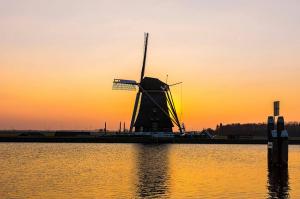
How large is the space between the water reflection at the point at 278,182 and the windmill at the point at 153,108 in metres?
62.7

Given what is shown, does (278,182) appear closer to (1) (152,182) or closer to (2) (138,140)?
(1) (152,182)

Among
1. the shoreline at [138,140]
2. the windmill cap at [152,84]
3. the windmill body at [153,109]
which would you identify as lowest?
the shoreline at [138,140]

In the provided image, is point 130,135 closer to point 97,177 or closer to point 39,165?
point 39,165

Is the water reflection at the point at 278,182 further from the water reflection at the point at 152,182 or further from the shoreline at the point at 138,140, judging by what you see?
the shoreline at the point at 138,140

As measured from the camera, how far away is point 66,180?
130 ft

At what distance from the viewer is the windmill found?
373 ft

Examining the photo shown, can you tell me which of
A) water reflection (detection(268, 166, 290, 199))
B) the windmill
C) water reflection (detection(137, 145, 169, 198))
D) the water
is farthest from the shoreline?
water reflection (detection(268, 166, 290, 199))

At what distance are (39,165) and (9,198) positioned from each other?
2481 centimetres

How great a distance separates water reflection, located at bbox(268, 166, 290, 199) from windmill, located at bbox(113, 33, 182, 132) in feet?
206

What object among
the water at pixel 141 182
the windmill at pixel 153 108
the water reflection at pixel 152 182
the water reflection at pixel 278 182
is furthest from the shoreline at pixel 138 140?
the water reflection at pixel 278 182

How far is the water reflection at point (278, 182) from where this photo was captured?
3331 cm

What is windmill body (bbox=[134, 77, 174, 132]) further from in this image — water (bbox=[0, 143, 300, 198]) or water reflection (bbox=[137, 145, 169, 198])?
water reflection (bbox=[137, 145, 169, 198])

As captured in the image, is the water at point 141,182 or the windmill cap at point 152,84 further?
the windmill cap at point 152,84

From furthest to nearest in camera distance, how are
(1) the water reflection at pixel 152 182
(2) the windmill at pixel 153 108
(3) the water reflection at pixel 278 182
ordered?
1. (2) the windmill at pixel 153 108
2. (3) the water reflection at pixel 278 182
3. (1) the water reflection at pixel 152 182
